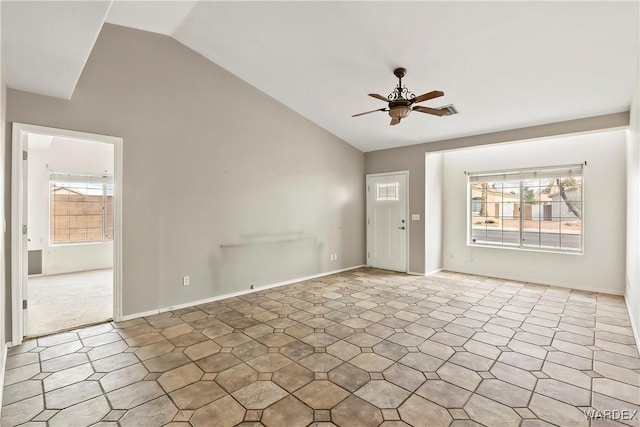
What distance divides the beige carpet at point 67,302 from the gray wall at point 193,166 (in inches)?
26.7

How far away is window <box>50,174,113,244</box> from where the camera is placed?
659 centimetres

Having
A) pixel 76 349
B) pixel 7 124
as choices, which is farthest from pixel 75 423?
pixel 7 124

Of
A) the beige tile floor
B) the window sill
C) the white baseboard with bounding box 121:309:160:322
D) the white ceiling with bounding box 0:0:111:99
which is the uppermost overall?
the white ceiling with bounding box 0:0:111:99

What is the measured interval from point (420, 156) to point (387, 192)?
1036 mm

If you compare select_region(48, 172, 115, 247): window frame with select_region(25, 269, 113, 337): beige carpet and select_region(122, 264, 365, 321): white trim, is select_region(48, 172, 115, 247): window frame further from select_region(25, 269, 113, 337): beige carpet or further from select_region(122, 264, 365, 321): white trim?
select_region(122, 264, 365, 321): white trim

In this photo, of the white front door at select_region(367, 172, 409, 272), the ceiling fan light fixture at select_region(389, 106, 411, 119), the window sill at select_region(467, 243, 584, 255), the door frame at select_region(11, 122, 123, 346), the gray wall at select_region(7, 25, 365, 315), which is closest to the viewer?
the door frame at select_region(11, 122, 123, 346)

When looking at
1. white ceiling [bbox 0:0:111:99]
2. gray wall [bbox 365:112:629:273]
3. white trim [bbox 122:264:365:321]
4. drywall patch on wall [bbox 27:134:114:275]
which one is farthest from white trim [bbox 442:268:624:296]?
drywall patch on wall [bbox 27:134:114:275]

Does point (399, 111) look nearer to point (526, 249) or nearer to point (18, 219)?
point (526, 249)

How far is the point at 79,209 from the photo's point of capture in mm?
6898

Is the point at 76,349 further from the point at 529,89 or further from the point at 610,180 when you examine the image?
the point at 610,180

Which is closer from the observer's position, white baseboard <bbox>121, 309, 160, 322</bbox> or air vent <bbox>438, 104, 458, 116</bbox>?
white baseboard <bbox>121, 309, 160, 322</bbox>

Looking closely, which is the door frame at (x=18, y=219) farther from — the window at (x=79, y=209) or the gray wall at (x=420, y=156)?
the gray wall at (x=420, y=156)

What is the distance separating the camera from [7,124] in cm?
307

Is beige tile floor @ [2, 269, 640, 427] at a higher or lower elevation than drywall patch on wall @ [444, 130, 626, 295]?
lower
